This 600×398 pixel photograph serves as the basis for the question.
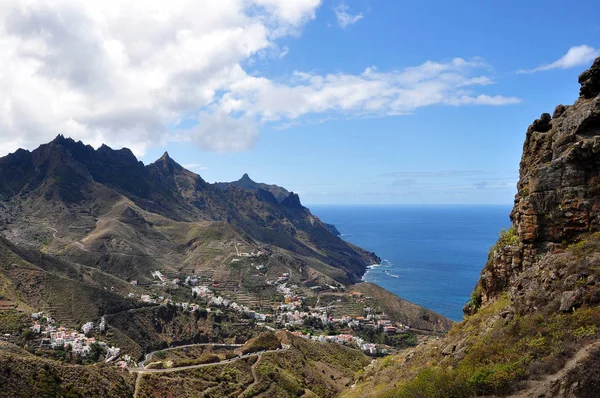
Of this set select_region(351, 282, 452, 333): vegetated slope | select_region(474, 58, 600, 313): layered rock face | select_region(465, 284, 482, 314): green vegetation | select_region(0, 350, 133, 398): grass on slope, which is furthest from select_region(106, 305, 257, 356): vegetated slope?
Result: select_region(474, 58, 600, 313): layered rock face

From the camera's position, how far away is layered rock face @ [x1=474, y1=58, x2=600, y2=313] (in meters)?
17.5

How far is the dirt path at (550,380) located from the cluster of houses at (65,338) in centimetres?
5722

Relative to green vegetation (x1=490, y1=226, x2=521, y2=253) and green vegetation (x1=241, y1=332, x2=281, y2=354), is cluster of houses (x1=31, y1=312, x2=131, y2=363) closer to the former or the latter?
green vegetation (x1=241, y1=332, x2=281, y2=354)

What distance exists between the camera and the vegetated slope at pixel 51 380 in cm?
3194

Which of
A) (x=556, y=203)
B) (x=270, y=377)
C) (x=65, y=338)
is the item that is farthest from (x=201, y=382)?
(x=556, y=203)

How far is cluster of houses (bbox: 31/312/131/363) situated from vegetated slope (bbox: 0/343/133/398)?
20.8 meters

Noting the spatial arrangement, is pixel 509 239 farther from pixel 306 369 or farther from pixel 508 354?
pixel 306 369

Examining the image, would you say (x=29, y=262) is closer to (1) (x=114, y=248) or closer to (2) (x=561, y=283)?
(1) (x=114, y=248)

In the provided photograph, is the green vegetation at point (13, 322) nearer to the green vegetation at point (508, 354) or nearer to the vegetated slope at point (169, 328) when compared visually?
the vegetated slope at point (169, 328)

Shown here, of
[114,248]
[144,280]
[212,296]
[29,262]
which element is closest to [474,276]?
[212,296]

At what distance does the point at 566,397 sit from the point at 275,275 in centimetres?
13229

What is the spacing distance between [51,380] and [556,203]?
37.6 meters

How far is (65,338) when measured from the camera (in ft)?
204

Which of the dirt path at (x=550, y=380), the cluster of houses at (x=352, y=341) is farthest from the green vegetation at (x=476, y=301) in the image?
the cluster of houses at (x=352, y=341)
